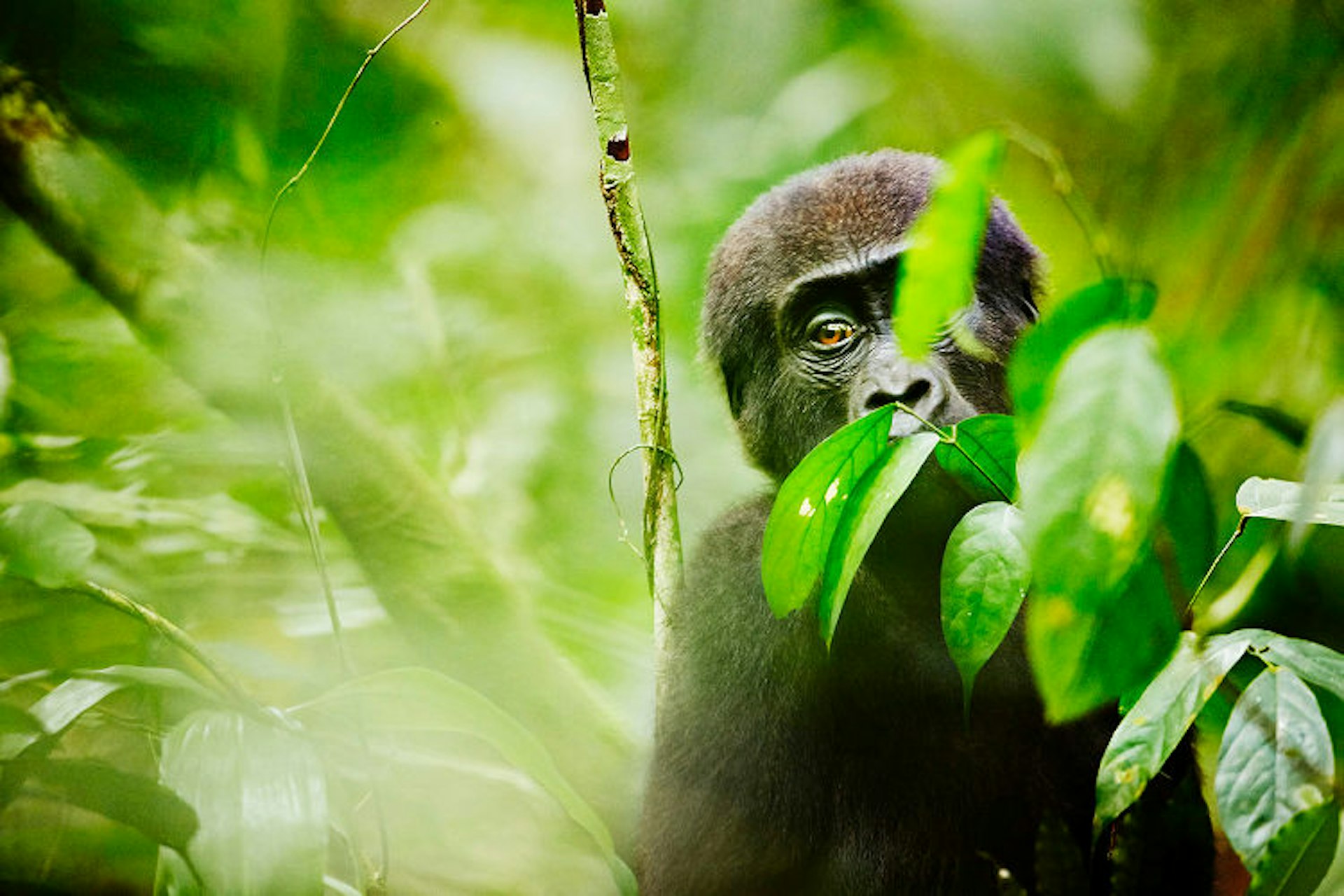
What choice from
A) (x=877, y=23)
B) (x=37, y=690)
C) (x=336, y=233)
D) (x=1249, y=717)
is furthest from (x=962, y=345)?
(x=37, y=690)

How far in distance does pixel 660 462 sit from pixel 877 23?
138 cm

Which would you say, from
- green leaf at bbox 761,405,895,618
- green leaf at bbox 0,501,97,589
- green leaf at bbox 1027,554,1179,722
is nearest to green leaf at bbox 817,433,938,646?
green leaf at bbox 761,405,895,618

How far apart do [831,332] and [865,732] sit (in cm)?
65

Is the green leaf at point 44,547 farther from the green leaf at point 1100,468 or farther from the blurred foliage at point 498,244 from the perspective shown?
the green leaf at point 1100,468

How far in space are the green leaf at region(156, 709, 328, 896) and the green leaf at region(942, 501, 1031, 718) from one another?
2.17 feet

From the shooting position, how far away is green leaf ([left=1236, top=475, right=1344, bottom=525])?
0.94 meters

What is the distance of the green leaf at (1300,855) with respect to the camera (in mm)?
799

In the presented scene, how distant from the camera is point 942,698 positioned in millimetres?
1603

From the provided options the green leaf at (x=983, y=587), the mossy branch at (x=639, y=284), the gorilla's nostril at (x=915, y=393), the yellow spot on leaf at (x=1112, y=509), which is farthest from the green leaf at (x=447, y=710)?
the yellow spot on leaf at (x=1112, y=509)

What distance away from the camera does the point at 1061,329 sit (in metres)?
0.82

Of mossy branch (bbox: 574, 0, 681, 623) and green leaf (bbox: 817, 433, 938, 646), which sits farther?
mossy branch (bbox: 574, 0, 681, 623)

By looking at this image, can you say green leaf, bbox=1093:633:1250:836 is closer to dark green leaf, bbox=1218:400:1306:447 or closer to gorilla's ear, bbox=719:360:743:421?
dark green leaf, bbox=1218:400:1306:447

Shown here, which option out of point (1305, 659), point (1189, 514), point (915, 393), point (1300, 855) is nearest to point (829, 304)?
point (915, 393)

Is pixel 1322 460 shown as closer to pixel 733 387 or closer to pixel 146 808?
pixel 146 808
